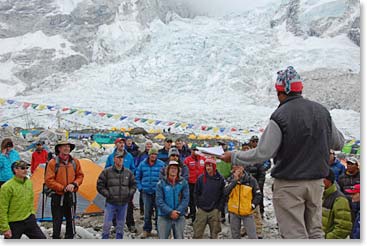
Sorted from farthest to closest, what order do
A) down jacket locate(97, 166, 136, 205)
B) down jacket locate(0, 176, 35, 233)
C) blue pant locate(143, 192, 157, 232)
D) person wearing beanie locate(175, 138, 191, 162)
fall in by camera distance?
1. person wearing beanie locate(175, 138, 191, 162)
2. blue pant locate(143, 192, 157, 232)
3. down jacket locate(97, 166, 136, 205)
4. down jacket locate(0, 176, 35, 233)

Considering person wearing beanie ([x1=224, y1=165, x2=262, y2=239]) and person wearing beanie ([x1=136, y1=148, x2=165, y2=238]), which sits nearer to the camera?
person wearing beanie ([x1=224, y1=165, x2=262, y2=239])

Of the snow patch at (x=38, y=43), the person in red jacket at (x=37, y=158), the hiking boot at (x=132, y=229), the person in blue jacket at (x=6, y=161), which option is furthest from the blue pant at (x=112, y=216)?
the snow patch at (x=38, y=43)

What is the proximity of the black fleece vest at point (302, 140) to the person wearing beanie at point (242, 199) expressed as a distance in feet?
9.51

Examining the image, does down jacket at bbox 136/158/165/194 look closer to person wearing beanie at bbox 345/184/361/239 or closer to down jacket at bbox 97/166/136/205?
down jacket at bbox 97/166/136/205

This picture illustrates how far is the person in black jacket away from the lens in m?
5.75

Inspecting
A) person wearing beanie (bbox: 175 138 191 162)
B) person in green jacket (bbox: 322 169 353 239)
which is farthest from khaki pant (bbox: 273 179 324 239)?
person wearing beanie (bbox: 175 138 191 162)

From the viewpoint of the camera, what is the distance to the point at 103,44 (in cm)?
6112

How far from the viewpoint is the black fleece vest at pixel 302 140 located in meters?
2.65

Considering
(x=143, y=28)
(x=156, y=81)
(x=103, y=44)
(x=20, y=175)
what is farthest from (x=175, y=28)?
(x=20, y=175)

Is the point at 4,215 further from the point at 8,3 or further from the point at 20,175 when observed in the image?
the point at 8,3

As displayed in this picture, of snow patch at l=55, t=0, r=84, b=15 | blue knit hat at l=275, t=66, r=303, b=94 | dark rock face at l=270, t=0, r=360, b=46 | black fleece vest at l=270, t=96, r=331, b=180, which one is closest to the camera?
black fleece vest at l=270, t=96, r=331, b=180

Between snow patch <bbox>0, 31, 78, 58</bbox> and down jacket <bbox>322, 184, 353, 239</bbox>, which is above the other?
snow patch <bbox>0, 31, 78, 58</bbox>

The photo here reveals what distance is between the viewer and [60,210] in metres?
5.54

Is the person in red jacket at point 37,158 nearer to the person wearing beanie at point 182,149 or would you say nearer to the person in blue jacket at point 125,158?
the person in blue jacket at point 125,158
